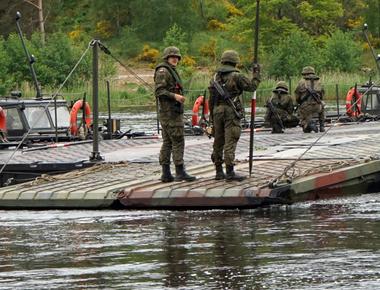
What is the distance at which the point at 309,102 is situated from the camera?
26.7 meters

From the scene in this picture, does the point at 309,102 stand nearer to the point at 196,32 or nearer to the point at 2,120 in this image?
the point at 2,120

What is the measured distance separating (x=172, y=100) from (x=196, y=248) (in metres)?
4.04

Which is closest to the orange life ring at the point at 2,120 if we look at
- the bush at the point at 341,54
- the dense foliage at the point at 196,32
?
the dense foliage at the point at 196,32

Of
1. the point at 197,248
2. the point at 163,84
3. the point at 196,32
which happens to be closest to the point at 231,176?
the point at 163,84

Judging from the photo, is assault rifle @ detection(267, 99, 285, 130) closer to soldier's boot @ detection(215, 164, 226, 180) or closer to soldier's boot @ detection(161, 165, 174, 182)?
soldier's boot @ detection(161, 165, 174, 182)

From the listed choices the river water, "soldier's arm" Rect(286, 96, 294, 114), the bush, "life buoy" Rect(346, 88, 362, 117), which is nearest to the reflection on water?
the river water

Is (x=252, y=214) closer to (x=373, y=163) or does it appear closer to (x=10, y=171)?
(x=373, y=163)

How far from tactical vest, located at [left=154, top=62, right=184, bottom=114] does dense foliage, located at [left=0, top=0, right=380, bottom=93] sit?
43.6 m

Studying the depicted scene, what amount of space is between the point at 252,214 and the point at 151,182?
6.51 feet

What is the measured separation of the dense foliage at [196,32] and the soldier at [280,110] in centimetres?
3405

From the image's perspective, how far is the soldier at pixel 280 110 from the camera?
2673 cm

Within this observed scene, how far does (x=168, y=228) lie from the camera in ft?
49.5

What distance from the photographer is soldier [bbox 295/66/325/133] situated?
1038 inches

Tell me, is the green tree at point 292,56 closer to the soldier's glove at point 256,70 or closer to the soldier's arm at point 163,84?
the soldier's arm at point 163,84
